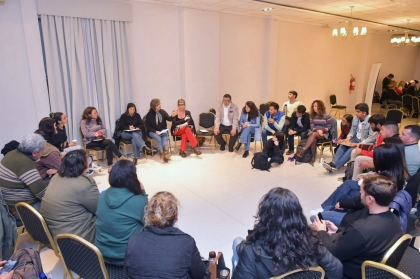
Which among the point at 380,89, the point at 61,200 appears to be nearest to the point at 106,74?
the point at 61,200

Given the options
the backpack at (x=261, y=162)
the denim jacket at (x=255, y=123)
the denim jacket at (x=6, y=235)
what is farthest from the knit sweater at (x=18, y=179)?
the denim jacket at (x=255, y=123)

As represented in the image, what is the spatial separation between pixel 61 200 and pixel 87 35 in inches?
147

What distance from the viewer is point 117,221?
1.87 m

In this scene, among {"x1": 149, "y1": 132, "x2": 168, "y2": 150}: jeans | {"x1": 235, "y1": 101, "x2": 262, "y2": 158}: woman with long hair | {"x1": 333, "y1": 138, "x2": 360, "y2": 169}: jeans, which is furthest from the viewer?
{"x1": 235, "y1": 101, "x2": 262, "y2": 158}: woman with long hair

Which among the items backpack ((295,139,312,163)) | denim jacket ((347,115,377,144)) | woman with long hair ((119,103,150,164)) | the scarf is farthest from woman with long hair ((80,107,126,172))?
denim jacket ((347,115,377,144))

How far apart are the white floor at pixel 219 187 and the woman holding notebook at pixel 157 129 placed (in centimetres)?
20

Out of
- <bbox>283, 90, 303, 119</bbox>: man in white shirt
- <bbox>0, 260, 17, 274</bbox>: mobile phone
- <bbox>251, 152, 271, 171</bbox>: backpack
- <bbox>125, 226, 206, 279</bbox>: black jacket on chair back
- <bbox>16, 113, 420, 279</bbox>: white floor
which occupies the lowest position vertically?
<bbox>16, 113, 420, 279</bbox>: white floor

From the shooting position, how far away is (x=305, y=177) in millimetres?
4605

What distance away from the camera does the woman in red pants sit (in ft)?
18.5

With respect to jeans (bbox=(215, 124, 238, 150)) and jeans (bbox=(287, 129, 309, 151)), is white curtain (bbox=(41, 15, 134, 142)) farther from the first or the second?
jeans (bbox=(287, 129, 309, 151))

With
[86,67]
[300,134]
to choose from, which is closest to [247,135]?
[300,134]

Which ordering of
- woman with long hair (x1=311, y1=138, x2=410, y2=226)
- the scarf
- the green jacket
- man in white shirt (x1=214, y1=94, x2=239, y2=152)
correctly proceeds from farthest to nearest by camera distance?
man in white shirt (x1=214, y1=94, x2=239, y2=152), the scarf, woman with long hair (x1=311, y1=138, x2=410, y2=226), the green jacket

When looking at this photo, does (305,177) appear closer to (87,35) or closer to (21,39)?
(87,35)

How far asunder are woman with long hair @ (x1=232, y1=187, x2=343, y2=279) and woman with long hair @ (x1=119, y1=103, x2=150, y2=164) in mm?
4023
